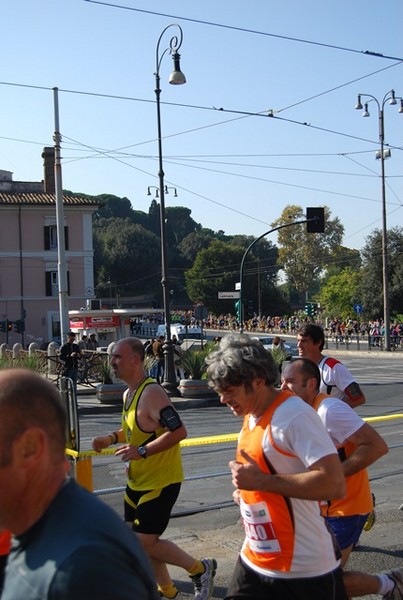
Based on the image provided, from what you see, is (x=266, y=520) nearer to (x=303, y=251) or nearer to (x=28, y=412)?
(x=28, y=412)

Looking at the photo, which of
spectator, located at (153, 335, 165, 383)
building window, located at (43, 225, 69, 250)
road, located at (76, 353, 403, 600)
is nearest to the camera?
road, located at (76, 353, 403, 600)

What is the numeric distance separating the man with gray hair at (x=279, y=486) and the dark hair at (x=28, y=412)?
1485mm

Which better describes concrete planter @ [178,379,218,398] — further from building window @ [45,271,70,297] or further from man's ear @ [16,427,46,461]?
building window @ [45,271,70,297]

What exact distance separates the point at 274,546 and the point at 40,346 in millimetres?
40761

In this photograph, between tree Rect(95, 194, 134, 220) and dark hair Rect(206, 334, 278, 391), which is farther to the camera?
tree Rect(95, 194, 134, 220)

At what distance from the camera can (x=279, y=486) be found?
312cm

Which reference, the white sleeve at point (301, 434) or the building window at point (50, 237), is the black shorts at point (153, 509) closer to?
the white sleeve at point (301, 434)

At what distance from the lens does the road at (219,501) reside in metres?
6.11

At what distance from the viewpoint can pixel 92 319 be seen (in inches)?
1299

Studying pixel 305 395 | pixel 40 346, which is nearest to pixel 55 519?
pixel 305 395

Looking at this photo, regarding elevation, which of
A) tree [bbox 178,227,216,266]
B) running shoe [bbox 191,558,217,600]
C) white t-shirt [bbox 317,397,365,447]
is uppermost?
tree [bbox 178,227,216,266]

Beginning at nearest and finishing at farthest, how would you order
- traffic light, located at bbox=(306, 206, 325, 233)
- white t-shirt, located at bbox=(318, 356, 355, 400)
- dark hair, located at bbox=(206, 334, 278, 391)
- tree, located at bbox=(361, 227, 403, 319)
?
dark hair, located at bbox=(206, 334, 278, 391) < white t-shirt, located at bbox=(318, 356, 355, 400) < traffic light, located at bbox=(306, 206, 325, 233) < tree, located at bbox=(361, 227, 403, 319)

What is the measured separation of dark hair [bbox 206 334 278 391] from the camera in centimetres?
331

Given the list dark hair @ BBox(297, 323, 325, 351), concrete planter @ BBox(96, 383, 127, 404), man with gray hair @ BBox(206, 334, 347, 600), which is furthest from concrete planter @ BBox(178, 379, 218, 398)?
man with gray hair @ BBox(206, 334, 347, 600)
